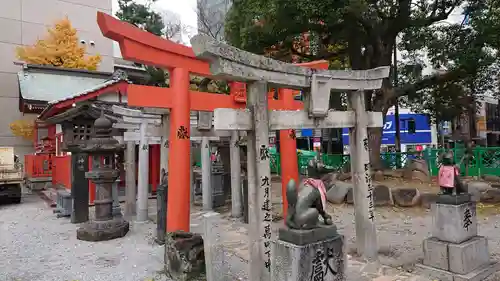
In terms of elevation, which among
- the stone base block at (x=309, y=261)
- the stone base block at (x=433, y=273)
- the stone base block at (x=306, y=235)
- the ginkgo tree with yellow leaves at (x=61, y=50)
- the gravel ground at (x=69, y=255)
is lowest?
the gravel ground at (x=69, y=255)

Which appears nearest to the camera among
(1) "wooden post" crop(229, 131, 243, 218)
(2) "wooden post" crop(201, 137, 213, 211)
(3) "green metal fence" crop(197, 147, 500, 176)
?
(1) "wooden post" crop(229, 131, 243, 218)

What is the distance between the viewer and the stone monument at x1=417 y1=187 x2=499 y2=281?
227 inches

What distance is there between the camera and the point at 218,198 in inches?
540

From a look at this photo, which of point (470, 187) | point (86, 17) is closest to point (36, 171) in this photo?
point (86, 17)

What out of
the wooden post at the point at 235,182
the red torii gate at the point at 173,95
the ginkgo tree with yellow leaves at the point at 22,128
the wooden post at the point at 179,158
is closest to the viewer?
the red torii gate at the point at 173,95

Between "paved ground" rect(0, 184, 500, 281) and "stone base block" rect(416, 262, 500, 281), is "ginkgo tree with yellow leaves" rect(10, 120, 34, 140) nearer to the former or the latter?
"paved ground" rect(0, 184, 500, 281)

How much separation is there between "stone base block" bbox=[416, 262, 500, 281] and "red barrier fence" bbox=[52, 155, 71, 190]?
1303 cm

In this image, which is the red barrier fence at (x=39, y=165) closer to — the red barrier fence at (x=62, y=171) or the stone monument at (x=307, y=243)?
the red barrier fence at (x=62, y=171)

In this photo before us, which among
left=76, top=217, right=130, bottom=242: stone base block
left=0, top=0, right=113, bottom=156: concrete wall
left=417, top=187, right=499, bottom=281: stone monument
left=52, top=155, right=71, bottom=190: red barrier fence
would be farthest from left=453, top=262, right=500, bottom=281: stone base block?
left=0, top=0, right=113, bottom=156: concrete wall

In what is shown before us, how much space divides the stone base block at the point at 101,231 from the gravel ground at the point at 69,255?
0.61 ft

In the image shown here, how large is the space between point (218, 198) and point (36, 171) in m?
11.6

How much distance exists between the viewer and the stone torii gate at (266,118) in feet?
16.0

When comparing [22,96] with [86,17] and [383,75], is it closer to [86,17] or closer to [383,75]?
[86,17]

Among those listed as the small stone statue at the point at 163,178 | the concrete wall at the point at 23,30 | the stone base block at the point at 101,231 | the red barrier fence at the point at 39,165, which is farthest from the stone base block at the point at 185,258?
the concrete wall at the point at 23,30
